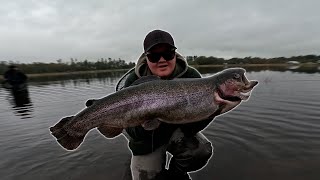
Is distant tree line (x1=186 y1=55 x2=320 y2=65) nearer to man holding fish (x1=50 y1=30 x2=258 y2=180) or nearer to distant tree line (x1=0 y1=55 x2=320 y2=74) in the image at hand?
distant tree line (x1=0 y1=55 x2=320 y2=74)

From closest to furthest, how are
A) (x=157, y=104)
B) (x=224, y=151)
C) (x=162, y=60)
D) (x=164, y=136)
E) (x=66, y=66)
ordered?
(x=157, y=104) < (x=162, y=60) < (x=164, y=136) < (x=224, y=151) < (x=66, y=66)

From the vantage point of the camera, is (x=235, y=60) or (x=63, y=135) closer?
(x=63, y=135)

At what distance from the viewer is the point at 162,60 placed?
4.17 metres

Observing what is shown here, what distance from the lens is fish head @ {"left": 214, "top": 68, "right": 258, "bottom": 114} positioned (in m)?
3.48

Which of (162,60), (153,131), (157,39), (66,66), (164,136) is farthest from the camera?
(66,66)

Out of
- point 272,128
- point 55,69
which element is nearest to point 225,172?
point 272,128

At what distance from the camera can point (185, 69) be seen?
15.1 ft

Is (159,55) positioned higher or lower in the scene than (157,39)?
lower

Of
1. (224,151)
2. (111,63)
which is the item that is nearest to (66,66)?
(111,63)

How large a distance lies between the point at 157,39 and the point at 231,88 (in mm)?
1239

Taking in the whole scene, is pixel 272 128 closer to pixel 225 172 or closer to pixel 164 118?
pixel 225 172

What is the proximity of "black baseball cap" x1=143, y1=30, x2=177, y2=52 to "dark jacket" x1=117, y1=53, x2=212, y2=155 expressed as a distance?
1.60ft

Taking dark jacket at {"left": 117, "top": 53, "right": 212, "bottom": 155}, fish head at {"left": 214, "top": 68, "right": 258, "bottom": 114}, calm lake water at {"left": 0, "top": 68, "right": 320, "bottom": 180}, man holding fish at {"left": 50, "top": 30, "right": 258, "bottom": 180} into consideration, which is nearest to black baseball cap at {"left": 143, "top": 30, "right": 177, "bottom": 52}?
dark jacket at {"left": 117, "top": 53, "right": 212, "bottom": 155}

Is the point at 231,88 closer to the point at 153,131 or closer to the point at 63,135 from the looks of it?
the point at 153,131
